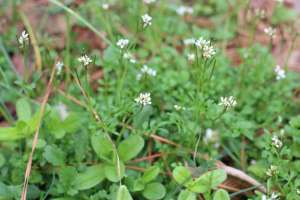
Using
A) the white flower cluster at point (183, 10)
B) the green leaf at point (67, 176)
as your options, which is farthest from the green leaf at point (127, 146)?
the white flower cluster at point (183, 10)

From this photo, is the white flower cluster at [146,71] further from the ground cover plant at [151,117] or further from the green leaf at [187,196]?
the green leaf at [187,196]

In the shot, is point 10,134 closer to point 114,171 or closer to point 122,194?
point 114,171

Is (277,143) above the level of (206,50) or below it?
below

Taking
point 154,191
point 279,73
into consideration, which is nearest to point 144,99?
point 154,191

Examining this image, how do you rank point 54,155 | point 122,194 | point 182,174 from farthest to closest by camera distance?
point 54,155, point 182,174, point 122,194

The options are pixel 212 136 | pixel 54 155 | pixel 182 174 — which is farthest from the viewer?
pixel 212 136
